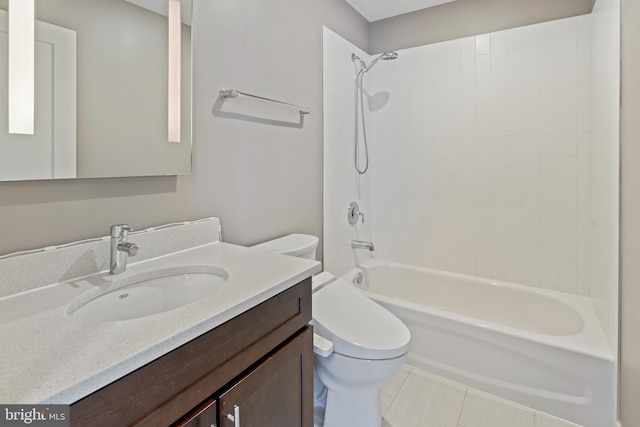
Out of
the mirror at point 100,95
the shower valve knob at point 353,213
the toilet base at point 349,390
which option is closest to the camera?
the mirror at point 100,95

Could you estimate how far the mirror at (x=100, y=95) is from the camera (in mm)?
955

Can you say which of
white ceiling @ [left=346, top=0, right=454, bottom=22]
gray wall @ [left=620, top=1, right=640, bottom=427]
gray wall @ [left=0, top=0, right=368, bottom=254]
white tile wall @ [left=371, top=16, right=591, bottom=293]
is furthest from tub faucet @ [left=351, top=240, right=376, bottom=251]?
white ceiling @ [left=346, top=0, right=454, bottom=22]

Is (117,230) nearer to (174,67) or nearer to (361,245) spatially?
(174,67)

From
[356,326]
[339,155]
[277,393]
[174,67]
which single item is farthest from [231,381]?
[339,155]

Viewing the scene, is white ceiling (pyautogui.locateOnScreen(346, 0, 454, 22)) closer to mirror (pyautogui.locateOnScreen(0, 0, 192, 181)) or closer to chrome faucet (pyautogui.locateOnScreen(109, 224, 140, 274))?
mirror (pyautogui.locateOnScreen(0, 0, 192, 181))

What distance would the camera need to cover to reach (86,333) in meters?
0.69

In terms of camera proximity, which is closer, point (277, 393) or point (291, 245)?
point (277, 393)

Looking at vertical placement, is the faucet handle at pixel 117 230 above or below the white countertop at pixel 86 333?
above

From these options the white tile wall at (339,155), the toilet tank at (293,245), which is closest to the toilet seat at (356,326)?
the toilet tank at (293,245)

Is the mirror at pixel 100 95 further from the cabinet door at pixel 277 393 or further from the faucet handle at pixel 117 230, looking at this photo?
the cabinet door at pixel 277 393

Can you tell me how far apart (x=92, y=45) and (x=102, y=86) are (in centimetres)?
12

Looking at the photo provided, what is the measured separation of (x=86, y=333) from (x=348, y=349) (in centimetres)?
96

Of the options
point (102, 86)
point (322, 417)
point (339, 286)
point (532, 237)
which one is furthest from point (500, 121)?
point (102, 86)

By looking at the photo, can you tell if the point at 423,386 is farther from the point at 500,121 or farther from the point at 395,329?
the point at 500,121
